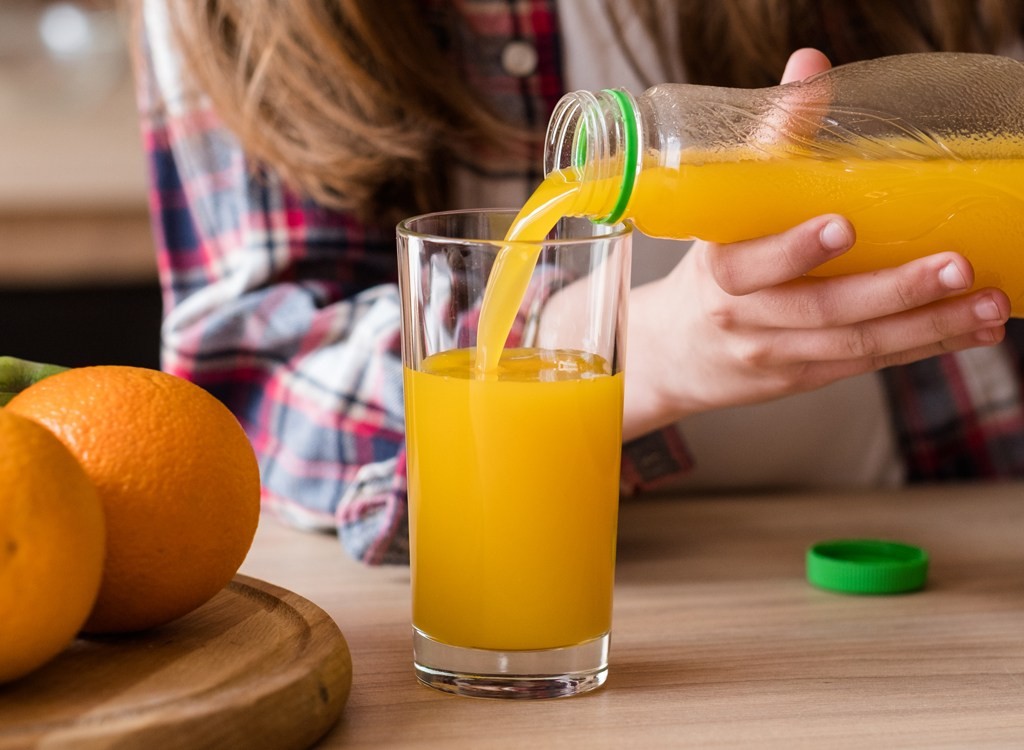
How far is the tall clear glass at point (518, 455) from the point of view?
2.27ft

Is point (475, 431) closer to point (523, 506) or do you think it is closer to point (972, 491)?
point (523, 506)

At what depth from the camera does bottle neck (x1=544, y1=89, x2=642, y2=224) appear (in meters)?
0.70

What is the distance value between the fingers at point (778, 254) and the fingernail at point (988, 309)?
0.34 ft

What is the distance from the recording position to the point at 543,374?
0.70m

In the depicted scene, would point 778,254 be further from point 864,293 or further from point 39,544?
point 39,544

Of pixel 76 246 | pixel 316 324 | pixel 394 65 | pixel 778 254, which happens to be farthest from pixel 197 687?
pixel 76 246

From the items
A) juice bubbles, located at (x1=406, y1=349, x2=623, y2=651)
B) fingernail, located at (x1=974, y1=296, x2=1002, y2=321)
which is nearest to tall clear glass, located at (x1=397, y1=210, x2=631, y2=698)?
juice bubbles, located at (x1=406, y1=349, x2=623, y2=651)

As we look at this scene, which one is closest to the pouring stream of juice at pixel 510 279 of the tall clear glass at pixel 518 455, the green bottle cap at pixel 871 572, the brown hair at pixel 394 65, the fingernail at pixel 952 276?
the tall clear glass at pixel 518 455

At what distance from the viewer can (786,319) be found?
0.80 metres

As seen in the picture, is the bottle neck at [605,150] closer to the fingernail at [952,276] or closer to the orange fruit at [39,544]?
the fingernail at [952,276]

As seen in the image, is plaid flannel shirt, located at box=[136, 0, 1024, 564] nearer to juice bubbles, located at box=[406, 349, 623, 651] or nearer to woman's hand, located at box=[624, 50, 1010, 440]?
woman's hand, located at box=[624, 50, 1010, 440]

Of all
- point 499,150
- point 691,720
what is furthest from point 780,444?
point 691,720

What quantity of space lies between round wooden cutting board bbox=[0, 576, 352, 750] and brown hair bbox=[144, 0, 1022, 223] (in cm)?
59

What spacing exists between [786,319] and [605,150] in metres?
0.17
